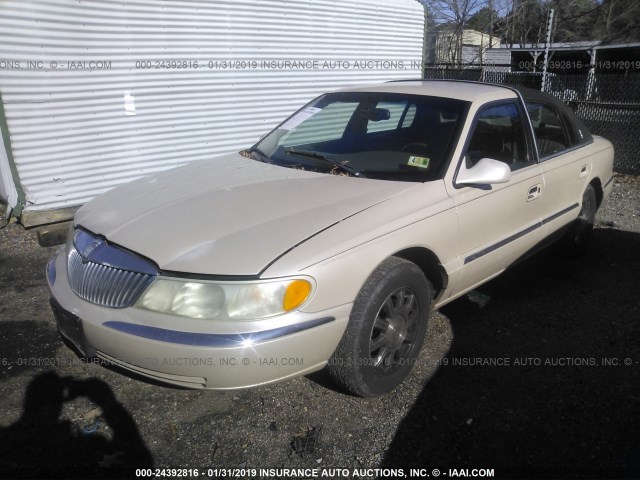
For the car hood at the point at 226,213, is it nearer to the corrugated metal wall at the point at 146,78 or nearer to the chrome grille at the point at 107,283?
the chrome grille at the point at 107,283

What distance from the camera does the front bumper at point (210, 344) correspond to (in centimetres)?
224

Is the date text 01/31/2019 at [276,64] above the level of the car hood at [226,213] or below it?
above

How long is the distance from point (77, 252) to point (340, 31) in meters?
6.50

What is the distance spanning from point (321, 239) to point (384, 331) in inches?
27.0

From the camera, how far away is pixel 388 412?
2.78m

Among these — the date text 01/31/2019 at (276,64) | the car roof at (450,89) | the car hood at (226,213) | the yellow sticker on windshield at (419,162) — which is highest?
the date text 01/31/2019 at (276,64)

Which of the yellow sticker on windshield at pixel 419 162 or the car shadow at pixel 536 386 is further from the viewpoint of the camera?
the yellow sticker on windshield at pixel 419 162

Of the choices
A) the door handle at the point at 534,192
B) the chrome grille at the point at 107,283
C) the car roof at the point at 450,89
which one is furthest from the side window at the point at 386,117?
the chrome grille at the point at 107,283

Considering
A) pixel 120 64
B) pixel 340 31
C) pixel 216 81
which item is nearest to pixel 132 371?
pixel 120 64

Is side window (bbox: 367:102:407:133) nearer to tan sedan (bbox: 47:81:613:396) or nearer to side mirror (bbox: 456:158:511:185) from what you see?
tan sedan (bbox: 47:81:613:396)

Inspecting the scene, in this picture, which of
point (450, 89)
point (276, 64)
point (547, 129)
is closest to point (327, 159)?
point (450, 89)

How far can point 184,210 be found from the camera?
2793 millimetres

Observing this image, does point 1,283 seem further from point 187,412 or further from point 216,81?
point 216,81

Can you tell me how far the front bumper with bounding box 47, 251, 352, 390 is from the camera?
2.24 metres
